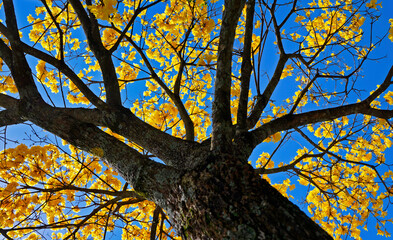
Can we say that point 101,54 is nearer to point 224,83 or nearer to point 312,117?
point 224,83

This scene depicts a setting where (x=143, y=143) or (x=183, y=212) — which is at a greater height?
(x=143, y=143)

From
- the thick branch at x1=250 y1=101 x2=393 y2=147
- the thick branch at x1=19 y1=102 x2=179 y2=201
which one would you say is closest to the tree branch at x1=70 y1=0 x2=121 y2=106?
the thick branch at x1=19 y1=102 x2=179 y2=201

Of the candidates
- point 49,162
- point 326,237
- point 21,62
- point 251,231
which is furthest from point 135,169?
point 49,162

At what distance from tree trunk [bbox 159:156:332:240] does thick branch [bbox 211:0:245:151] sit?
0.19 meters

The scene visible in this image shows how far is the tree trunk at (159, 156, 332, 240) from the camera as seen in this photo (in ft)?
3.60

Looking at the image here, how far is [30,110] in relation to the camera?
2.24 meters

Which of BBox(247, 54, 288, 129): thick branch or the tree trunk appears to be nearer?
the tree trunk

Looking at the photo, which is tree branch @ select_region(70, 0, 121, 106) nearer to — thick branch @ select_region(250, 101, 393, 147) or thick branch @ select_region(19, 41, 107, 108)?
thick branch @ select_region(19, 41, 107, 108)

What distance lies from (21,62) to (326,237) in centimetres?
280

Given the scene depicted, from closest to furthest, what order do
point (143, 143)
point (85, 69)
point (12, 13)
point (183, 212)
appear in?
point (183, 212) → point (143, 143) → point (12, 13) → point (85, 69)

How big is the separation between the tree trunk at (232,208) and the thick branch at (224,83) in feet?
0.62

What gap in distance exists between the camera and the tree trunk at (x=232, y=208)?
1.10m

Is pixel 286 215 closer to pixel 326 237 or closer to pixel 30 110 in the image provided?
pixel 326 237

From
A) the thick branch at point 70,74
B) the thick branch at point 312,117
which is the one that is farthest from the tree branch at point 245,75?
the thick branch at point 70,74
